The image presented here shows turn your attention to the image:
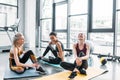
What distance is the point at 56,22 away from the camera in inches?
294

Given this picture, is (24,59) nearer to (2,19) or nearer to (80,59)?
(80,59)

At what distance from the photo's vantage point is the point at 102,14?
567 cm

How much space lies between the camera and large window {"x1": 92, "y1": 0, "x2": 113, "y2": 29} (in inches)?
210

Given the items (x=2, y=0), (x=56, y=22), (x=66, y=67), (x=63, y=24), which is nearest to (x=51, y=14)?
(x=56, y=22)

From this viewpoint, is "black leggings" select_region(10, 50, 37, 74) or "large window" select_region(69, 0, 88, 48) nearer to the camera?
"black leggings" select_region(10, 50, 37, 74)

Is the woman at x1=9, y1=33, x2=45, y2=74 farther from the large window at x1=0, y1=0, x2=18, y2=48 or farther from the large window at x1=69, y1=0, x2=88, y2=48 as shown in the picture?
the large window at x1=0, y1=0, x2=18, y2=48

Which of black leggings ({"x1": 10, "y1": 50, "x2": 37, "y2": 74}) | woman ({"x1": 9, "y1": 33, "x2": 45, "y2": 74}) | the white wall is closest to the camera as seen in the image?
woman ({"x1": 9, "y1": 33, "x2": 45, "y2": 74})

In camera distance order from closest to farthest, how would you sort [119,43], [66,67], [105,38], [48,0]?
[66,67] → [119,43] → [105,38] → [48,0]

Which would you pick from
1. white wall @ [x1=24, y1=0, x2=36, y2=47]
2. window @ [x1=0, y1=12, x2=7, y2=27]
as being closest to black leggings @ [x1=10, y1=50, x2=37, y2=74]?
window @ [x1=0, y1=12, x2=7, y2=27]

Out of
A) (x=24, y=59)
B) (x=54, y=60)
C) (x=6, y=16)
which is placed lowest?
(x=54, y=60)

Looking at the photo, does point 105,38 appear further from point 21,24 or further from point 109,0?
point 21,24

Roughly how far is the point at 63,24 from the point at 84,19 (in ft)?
3.97

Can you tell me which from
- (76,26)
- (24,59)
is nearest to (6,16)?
(76,26)

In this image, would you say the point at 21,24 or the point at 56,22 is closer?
the point at 56,22
